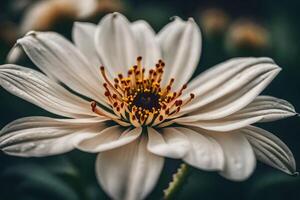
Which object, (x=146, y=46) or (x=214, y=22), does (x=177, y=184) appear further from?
(x=214, y=22)

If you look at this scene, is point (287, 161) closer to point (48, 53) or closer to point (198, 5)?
point (48, 53)

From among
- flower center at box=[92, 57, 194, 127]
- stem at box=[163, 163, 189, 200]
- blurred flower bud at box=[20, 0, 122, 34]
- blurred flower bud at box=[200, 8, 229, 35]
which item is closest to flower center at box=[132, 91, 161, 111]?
flower center at box=[92, 57, 194, 127]

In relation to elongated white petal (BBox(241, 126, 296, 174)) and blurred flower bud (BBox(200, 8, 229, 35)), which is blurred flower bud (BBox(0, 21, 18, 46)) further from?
elongated white petal (BBox(241, 126, 296, 174))

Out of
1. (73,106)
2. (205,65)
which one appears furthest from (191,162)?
(205,65)

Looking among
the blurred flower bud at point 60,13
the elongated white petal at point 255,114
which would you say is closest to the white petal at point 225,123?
the elongated white petal at point 255,114

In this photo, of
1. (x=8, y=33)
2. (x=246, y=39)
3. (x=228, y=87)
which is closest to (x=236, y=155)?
(x=228, y=87)
